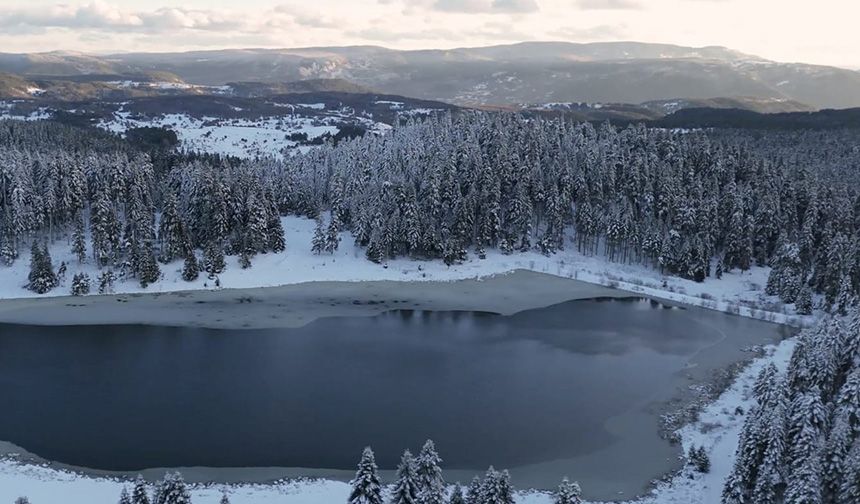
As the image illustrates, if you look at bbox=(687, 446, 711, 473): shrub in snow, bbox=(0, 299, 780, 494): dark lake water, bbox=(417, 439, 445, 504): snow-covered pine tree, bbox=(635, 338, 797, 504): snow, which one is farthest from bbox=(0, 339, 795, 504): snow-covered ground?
bbox=(417, 439, 445, 504): snow-covered pine tree

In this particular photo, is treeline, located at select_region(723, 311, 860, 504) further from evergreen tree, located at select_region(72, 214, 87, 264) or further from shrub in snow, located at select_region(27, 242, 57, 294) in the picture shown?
evergreen tree, located at select_region(72, 214, 87, 264)

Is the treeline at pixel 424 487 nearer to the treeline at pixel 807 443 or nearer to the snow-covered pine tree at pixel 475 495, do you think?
the snow-covered pine tree at pixel 475 495

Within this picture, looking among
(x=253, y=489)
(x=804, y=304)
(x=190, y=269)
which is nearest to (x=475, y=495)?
(x=253, y=489)

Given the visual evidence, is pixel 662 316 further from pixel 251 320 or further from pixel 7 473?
pixel 7 473

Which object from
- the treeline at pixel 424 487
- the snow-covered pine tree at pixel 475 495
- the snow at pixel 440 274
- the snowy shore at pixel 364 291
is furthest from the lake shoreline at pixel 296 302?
the snow-covered pine tree at pixel 475 495

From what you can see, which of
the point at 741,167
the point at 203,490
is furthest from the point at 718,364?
the point at 741,167

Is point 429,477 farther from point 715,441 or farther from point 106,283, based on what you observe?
point 106,283
